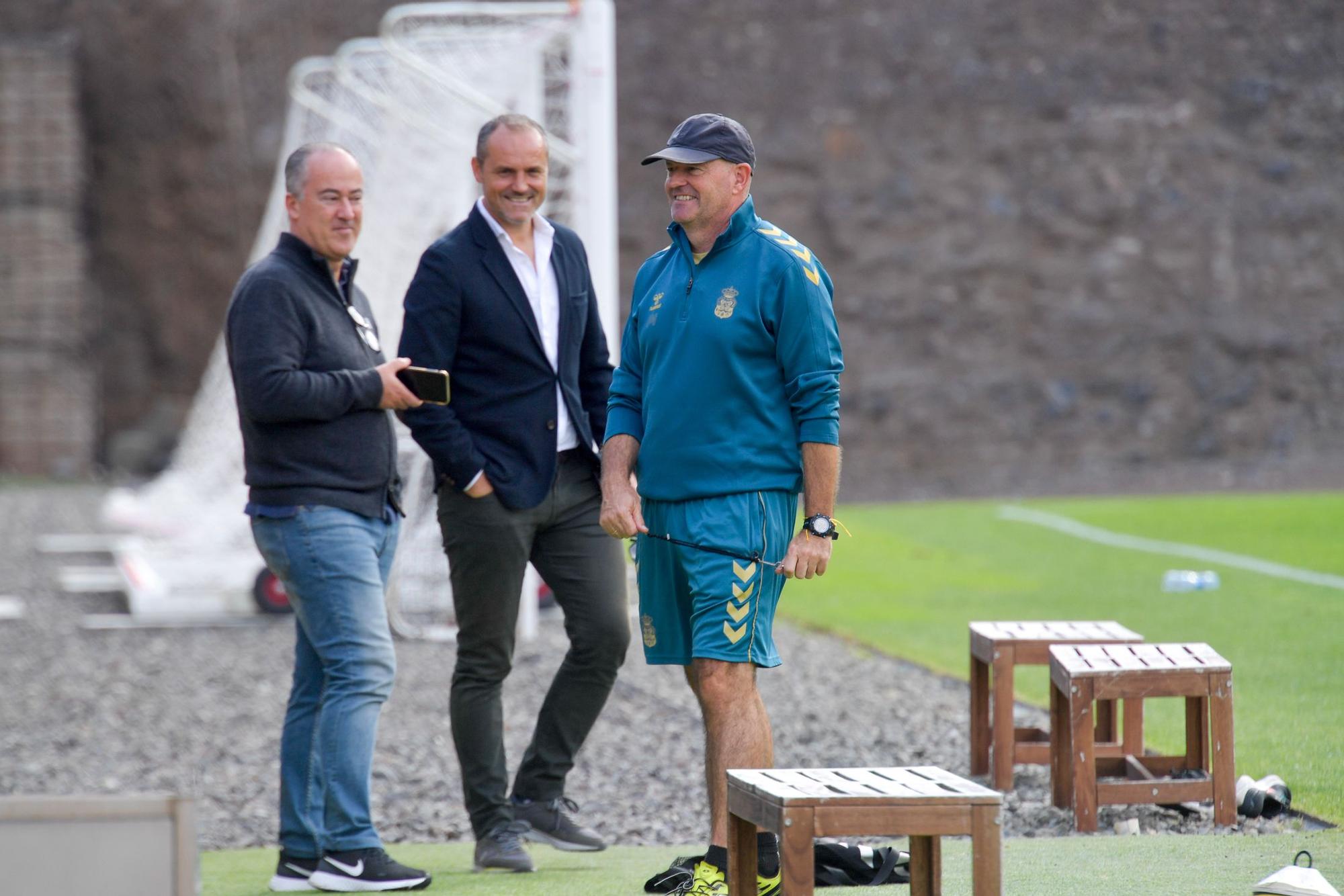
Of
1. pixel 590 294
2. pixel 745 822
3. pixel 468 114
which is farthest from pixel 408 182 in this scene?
pixel 745 822

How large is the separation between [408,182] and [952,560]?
4.41 metres

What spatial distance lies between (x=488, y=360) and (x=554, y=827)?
119 cm

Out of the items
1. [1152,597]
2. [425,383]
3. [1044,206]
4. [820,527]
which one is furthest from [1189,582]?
[1044,206]

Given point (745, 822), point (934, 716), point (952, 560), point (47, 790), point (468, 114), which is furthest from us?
point (952, 560)

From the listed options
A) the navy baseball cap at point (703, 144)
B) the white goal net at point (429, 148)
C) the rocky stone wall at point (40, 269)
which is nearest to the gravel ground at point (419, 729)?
the white goal net at point (429, 148)

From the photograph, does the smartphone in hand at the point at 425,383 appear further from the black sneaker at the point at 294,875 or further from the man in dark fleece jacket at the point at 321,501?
the black sneaker at the point at 294,875

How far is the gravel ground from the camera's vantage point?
203 inches

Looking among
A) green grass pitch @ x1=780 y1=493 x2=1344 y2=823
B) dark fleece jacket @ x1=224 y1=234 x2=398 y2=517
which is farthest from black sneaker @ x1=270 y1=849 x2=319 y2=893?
green grass pitch @ x1=780 y1=493 x2=1344 y2=823

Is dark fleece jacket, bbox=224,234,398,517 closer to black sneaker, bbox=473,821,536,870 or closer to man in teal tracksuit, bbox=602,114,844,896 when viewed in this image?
man in teal tracksuit, bbox=602,114,844,896

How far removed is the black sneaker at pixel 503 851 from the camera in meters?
4.06

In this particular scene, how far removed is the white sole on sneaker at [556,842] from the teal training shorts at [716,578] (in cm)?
76

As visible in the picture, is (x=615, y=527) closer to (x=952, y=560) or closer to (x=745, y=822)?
(x=745, y=822)

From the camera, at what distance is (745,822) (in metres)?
3.09

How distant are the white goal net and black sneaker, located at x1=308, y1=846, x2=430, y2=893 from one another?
3953mm
